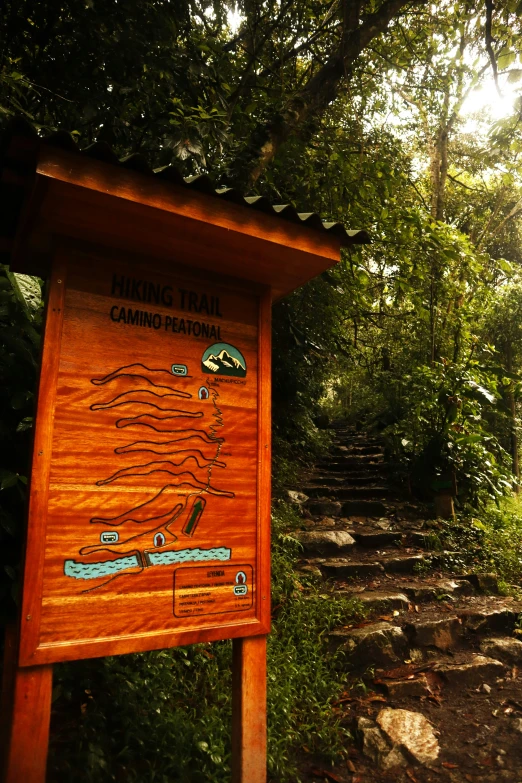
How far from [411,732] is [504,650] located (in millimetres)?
1433

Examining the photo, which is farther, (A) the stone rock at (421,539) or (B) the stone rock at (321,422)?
(B) the stone rock at (321,422)

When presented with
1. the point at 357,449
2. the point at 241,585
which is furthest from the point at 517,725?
the point at 357,449

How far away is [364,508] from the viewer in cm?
676

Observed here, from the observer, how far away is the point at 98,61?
336 cm

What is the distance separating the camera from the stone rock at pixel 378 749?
279 centimetres

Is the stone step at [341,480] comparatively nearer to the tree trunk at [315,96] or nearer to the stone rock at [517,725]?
the stone rock at [517,725]

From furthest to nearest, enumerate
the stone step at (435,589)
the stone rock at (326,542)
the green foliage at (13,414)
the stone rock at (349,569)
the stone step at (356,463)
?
the stone step at (356,463)
the stone rock at (326,542)
the stone rock at (349,569)
the stone step at (435,589)
the green foliage at (13,414)

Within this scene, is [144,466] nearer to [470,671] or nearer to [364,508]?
[470,671]

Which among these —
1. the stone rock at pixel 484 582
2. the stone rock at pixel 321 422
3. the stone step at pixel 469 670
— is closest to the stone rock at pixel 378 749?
the stone step at pixel 469 670

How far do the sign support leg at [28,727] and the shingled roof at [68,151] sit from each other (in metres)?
1.85

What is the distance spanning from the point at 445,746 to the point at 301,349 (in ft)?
14.4

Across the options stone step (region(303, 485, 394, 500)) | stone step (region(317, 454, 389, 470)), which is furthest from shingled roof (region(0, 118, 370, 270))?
stone step (region(317, 454, 389, 470))

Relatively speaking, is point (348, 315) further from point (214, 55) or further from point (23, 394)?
point (23, 394)

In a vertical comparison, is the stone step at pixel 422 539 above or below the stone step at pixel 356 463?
below
